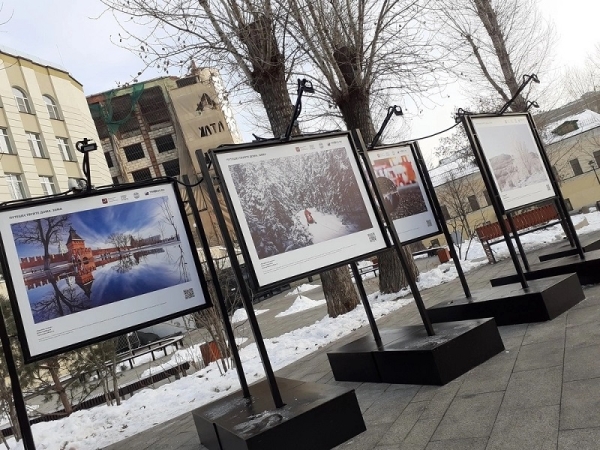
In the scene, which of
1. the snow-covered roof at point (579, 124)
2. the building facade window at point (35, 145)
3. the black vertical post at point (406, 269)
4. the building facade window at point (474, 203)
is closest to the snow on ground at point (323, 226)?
the black vertical post at point (406, 269)

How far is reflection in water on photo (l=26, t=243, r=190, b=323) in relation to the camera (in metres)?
3.69

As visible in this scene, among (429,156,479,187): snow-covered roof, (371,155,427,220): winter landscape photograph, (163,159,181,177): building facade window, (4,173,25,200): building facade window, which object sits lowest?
(371,155,427,220): winter landscape photograph

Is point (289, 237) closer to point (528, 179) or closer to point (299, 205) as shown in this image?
point (299, 205)

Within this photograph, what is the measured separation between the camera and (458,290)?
9445mm

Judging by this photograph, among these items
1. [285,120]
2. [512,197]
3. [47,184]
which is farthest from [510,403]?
[47,184]

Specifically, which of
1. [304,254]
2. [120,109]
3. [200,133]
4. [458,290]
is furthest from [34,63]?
[304,254]

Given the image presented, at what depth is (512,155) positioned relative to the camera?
623 centimetres

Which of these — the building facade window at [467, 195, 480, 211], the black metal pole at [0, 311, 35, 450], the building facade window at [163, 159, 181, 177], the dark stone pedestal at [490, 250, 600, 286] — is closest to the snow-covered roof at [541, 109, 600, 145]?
the building facade window at [467, 195, 480, 211]

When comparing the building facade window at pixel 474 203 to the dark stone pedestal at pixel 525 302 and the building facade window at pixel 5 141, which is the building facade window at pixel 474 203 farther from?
the dark stone pedestal at pixel 525 302

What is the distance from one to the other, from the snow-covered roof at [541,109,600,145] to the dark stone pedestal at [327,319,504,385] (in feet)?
128

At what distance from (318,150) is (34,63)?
104 feet

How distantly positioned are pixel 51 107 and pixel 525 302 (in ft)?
106

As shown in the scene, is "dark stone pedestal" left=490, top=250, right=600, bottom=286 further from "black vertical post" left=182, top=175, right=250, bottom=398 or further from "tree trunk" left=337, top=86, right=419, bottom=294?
"tree trunk" left=337, top=86, right=419, bottom=294

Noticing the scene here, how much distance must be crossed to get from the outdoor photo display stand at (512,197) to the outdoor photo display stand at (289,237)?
66.4 inches
